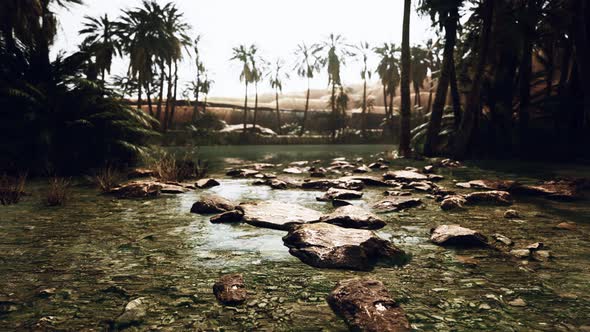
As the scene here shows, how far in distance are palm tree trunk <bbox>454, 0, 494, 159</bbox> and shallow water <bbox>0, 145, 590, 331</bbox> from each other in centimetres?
935

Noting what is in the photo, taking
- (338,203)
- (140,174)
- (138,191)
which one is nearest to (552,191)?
(338,203)

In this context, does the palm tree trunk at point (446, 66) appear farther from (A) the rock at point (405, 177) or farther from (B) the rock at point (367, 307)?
(B) the rock at point (367, 307)

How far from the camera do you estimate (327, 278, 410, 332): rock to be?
196 cm

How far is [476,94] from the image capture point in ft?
42.7

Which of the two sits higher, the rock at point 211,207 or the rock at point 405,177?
the rock at point 405,177

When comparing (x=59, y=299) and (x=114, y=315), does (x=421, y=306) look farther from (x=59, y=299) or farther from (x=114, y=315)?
(x=59, y=299)

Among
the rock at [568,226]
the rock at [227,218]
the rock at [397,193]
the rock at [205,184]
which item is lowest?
the rock at [205,184]

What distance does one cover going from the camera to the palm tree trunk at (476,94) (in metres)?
13.0

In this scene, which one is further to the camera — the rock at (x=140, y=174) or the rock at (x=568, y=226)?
the rock at (x=140, y=174)

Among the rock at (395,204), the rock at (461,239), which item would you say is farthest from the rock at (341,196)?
the rock at (461,239)

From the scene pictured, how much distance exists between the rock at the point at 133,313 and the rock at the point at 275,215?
2.07m

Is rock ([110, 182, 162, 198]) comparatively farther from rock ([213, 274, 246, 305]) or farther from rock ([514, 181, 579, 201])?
rock ([514, 181, 579, 201])

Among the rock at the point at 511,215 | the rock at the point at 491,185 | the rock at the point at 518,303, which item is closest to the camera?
the rock at the point at 518,303

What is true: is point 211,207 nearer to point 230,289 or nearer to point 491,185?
point 230,289
